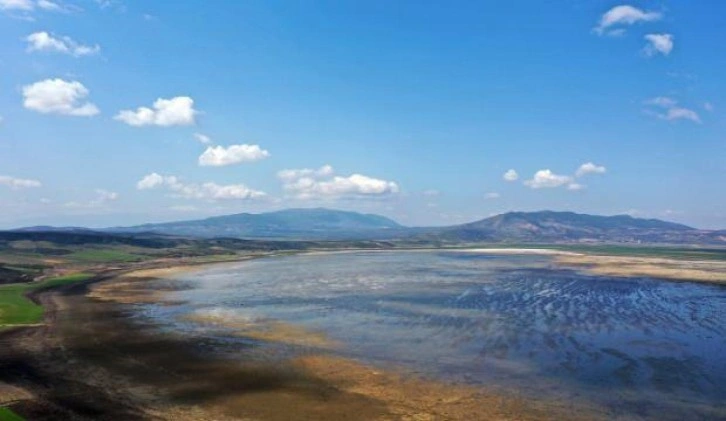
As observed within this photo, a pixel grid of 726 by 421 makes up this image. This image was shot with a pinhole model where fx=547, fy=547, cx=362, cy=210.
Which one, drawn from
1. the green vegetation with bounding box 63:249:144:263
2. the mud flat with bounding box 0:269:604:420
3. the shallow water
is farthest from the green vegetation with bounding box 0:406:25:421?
the green vegetation with bounding box 63:249:144:263

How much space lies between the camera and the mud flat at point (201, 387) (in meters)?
21.0

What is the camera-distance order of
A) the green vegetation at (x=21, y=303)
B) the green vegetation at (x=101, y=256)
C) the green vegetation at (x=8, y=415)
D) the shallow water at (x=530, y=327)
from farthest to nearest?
1. the green vegetation at (x=101, y=256)
2. the green vegetation at (x=21, y=303)
3. the shallow water at (x=530, y=327)
4. the green vegetation at (x=8, y=415)

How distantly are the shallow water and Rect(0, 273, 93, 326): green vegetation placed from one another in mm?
9098

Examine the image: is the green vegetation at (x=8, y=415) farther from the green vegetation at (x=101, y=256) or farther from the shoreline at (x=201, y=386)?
the green vegetation at (x=101, y=256)

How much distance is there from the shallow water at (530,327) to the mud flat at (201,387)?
2486mm

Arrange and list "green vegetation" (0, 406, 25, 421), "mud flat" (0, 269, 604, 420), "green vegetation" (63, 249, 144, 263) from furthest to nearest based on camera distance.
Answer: "green vegetation" (63, 249, 144, 263), "mud flat" (0, 269, 604, 420), "green vegetation" (0, 406, 25, 421)

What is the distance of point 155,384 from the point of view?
24969 millimetres

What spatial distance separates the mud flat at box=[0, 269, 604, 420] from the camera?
21000 mm

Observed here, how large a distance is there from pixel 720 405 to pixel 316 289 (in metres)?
46.0

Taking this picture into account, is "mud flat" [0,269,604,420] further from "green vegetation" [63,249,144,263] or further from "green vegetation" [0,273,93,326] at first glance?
"green vegetation" [63,249,144,263]

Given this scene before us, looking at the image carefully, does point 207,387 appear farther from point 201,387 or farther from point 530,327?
point 530,327

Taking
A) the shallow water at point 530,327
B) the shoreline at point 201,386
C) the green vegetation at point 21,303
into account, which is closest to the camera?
the shoreline at point 201,386

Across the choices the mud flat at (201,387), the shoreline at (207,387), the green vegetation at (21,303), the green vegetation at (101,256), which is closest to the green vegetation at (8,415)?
the mud flat at (201,387)

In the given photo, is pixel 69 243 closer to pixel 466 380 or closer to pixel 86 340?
pixel 86 340
